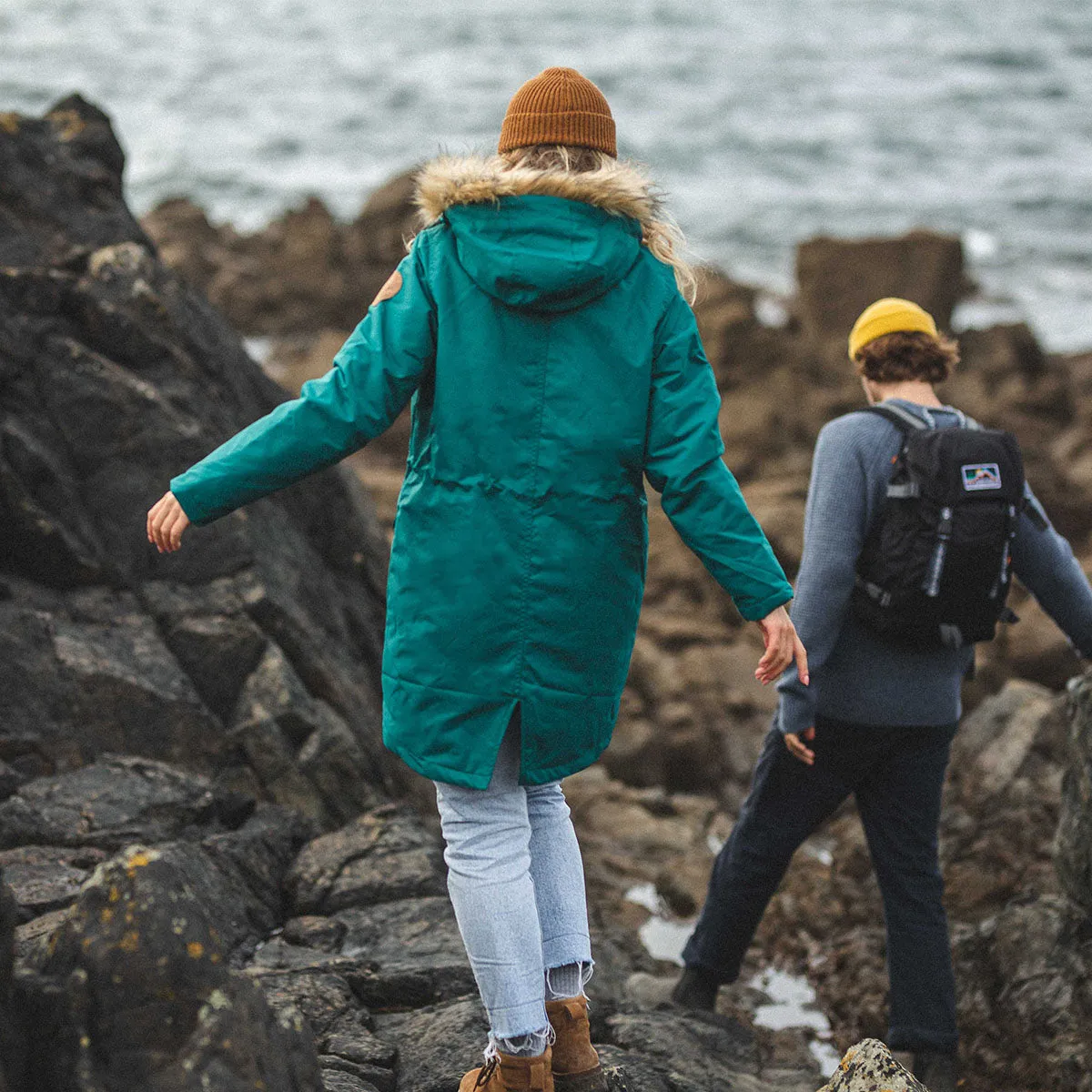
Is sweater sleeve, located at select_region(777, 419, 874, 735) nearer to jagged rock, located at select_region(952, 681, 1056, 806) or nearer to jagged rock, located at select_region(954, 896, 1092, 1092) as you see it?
jagged rock, located at select_region(954, 896, 1092, 1092)

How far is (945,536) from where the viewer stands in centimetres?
409

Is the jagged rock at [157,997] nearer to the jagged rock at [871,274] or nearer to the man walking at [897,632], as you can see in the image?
the man walking at [897,632]

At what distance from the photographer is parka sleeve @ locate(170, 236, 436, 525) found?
9.91 ft

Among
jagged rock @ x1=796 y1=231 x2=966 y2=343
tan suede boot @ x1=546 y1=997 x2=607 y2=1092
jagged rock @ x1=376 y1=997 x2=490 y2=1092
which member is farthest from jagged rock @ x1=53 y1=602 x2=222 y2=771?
jagged rock @ x1=796 y1=231 x2=966 y2=343

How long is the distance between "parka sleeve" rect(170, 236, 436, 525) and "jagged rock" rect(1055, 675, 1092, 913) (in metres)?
3.05

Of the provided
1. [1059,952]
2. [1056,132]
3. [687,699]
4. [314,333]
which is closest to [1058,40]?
[1056,132]

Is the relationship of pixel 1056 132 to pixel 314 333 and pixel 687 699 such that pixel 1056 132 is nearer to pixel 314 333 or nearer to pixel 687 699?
pixel 314 333

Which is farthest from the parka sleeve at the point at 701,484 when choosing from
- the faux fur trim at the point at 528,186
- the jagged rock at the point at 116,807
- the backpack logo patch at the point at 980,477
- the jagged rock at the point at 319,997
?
the jagged rock at the point at 116,807

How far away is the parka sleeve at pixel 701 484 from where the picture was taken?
3.06 metres

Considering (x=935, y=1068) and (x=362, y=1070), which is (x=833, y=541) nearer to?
(x=935, y=1068)

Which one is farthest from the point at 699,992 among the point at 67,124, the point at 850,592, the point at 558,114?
the point at 67,124

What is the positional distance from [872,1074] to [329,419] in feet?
6.71

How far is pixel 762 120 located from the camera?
5338 centimetres

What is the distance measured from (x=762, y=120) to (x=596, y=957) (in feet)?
172
